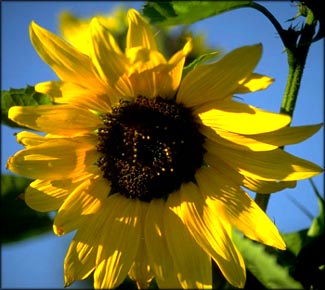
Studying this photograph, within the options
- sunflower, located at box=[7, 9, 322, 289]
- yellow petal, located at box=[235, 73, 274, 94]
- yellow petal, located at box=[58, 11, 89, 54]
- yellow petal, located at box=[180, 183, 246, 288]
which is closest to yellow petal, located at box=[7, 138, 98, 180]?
sunflower, located at box=[7, 9, 322, 289]

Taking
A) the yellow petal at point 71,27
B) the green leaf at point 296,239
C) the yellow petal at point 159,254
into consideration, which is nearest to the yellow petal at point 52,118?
the yellow petal at point 159,254

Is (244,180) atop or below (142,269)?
atop

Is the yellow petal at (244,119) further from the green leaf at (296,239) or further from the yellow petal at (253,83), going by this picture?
the green leaf at (296,239)

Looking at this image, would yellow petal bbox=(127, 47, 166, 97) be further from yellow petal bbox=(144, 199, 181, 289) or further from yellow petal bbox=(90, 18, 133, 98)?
yellow petal bbox=(144, 199, 181, 289)

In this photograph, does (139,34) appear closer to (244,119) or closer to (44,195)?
(244,119)

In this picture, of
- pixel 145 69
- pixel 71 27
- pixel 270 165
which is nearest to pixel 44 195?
pixel 145 69
